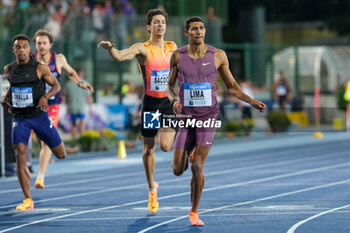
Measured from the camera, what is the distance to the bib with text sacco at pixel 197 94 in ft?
31.4

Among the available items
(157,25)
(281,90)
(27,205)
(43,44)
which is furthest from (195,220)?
(281,90)

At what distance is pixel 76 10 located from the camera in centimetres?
2662

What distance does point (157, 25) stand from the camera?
10555 mm

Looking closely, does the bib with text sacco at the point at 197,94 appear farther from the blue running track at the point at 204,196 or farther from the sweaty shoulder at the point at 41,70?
the sweaty shoulder at the point at 41,70

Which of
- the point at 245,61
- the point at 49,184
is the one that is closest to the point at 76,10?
the point at 245,61

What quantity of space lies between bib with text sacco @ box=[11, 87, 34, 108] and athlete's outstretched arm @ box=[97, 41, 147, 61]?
1.51m

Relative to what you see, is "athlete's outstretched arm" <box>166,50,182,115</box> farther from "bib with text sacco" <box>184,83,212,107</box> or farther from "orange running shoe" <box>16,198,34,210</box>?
"orange running shoe" <box>16,198,34,210</box>

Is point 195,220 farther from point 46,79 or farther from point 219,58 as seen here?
point 46,79

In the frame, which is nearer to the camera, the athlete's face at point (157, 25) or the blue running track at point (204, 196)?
the blue running track at point (204, 196)

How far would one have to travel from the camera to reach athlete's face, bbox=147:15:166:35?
10500 mm

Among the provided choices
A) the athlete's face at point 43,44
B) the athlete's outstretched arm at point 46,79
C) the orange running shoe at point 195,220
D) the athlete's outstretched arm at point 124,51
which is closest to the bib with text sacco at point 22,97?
the athlete's outstretched arm at point 46,79

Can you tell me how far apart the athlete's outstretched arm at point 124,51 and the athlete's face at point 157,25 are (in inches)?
9.3

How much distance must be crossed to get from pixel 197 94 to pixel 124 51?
1.22 meters

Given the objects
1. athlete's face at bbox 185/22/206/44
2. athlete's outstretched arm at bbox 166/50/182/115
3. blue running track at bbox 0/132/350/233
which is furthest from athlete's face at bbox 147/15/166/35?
blue running track at bbox 0/132/350/233
